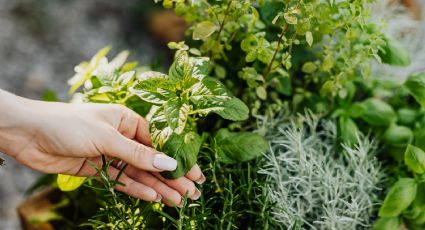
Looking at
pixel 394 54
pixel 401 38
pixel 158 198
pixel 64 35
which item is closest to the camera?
pixel 158 198

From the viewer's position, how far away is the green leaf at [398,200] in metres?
0.97

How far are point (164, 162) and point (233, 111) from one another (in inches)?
5.4

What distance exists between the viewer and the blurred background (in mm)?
1974

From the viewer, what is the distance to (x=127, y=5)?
215cm

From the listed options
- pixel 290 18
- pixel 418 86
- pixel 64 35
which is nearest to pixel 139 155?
pixel 290 18

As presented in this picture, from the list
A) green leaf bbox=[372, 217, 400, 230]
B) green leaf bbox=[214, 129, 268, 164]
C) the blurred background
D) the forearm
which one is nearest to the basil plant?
green leaf bbox=[214, 129, 268, 164]

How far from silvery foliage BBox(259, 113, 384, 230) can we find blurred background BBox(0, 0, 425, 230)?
85cm

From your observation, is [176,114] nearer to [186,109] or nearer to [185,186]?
[186,109]

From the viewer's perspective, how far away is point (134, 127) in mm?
982

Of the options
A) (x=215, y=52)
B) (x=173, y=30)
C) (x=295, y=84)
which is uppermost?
(x=215, y=52)

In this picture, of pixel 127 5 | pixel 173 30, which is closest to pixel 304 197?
pixel 173 30

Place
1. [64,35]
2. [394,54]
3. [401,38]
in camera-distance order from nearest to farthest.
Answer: [394,54] → [401,38] → [64,35]

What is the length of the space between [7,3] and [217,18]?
1.40 meters

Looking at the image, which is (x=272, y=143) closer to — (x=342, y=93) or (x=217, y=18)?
(x=342, y=93)
